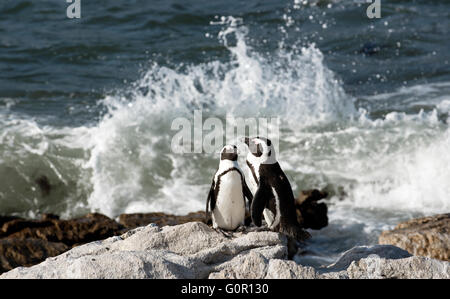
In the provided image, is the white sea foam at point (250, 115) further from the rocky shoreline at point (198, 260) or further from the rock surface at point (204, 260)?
the rock surface at point (204, 260)

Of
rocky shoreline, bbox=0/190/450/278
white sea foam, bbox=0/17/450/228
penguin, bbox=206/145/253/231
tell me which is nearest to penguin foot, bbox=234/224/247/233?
penguin, bbox=206/145/253/231

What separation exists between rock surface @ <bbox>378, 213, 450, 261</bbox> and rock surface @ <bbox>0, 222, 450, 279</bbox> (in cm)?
133

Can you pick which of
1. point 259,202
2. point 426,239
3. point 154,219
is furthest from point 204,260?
point 154,219

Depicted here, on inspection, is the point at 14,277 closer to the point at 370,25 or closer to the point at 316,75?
the point at 316,75

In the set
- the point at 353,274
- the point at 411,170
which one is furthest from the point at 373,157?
the point at 353,274

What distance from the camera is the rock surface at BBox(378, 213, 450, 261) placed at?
19.5 feet

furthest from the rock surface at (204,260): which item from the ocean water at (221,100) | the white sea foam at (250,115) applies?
the white sea foam at (250,115)

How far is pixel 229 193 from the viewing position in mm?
4914

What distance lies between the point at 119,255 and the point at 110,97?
762 cm

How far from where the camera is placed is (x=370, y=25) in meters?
14.6

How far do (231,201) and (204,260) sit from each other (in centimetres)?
85

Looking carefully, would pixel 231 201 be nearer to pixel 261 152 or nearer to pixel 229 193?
pixel 229 193

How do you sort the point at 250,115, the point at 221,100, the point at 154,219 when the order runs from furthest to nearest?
the point at 221,100 < the point at 250,115 < the point at 154,219

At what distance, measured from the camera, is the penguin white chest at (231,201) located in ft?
16.1
